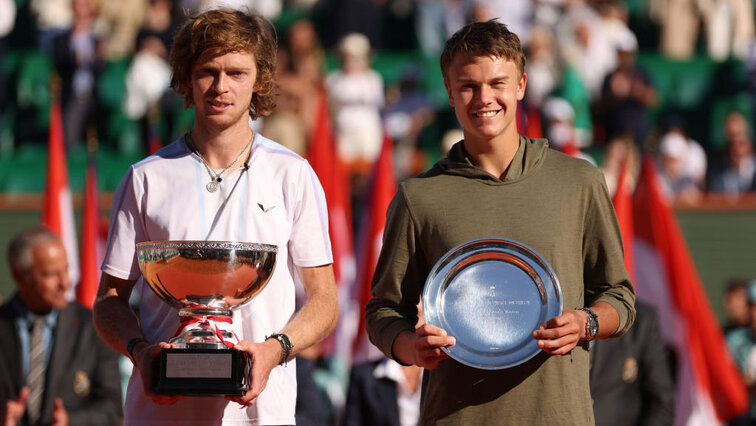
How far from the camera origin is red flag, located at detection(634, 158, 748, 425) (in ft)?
27.0

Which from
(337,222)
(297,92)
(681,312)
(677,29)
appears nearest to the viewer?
(681,312)

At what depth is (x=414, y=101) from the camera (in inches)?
556

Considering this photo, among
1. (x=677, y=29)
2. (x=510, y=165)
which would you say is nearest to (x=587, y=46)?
(x=677, y=29)

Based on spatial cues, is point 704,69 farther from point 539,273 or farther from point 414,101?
point 539,273

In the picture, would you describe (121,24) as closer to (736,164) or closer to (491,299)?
(736,164)

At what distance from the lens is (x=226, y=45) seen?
347 cm

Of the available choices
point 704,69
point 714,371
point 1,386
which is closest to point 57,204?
point 1,386

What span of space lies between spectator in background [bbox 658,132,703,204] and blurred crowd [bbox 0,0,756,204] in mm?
20

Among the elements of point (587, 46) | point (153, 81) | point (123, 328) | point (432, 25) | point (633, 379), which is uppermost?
point (432, 25)

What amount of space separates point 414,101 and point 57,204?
233 inches

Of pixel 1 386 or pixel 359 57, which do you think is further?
pixel 359 57

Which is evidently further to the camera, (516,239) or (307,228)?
(307,228)

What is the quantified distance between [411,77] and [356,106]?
1308 millimetres

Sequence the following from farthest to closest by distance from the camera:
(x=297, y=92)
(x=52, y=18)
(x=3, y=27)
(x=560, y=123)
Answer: (x=52, y=18), (x=3, y=27), (x=560, y=123), (x=297, y=92)
